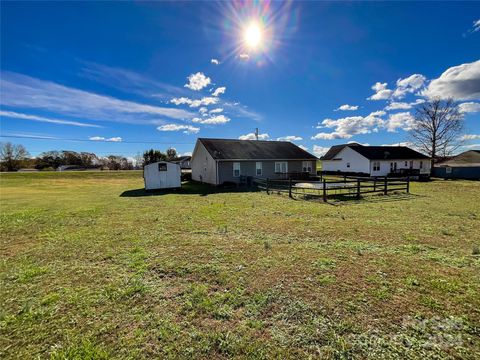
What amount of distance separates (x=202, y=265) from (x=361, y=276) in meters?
3.24

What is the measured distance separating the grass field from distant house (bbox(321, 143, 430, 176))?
2776 centimetres

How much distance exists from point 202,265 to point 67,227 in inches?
261

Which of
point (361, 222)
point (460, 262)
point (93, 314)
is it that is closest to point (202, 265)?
point (93, 314)

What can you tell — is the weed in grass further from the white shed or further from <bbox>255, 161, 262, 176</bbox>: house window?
<bbox>255, 161, 262, 176</bbox>: house window

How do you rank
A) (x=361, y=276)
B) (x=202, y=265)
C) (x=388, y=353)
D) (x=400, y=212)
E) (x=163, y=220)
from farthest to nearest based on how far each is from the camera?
(x=400, y=212)
(x=163, y=220)
(x=202, y=265)
(x=361, y=276)
(x=388, y=353)

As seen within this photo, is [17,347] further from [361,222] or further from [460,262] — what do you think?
[361,222]

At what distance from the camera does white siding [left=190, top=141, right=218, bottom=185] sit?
2328 centimetres

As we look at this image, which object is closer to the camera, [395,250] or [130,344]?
[130,344]

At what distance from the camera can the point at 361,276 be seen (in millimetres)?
4652

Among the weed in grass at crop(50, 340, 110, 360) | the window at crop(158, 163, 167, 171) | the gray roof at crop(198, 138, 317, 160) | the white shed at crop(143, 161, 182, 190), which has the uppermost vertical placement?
the gray roof at crop(198, 138, 317, 160)

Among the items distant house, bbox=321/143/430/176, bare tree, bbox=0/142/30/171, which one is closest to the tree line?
bare tree, bbox=0/142/30/171

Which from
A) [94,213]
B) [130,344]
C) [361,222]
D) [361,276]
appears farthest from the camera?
[94,213]

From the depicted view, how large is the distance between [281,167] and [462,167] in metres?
25.7

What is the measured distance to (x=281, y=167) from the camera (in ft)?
86.1
